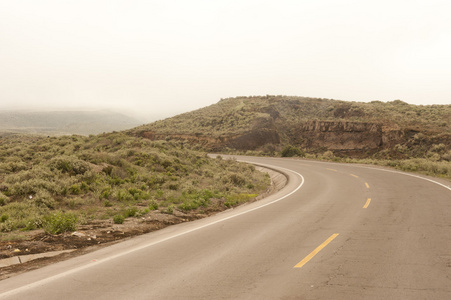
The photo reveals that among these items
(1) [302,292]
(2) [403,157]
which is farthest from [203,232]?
(2) [403,157]

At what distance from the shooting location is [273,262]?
19.1ft

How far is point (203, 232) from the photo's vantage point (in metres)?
8.44

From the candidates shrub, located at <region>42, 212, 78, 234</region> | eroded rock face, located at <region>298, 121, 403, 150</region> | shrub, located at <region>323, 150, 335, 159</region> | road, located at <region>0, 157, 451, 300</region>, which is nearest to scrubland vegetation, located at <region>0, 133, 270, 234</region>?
shrub, located at <region>42, 212, 78, 234</region>

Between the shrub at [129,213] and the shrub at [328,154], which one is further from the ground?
the shrub at [328,154]

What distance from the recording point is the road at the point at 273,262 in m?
4.58

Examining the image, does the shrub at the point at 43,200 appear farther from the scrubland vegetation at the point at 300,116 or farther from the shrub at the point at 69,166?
the scrubland vegetation at the point at 300,116

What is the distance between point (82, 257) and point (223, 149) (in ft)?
131

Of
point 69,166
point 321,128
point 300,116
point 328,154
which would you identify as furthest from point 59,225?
point 300,116

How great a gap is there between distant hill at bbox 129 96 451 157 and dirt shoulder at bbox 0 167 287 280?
33.0 meters

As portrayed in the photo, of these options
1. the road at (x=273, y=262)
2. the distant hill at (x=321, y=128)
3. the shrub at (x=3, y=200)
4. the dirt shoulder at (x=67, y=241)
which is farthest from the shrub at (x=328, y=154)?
the shrub at (x=3, y=200)

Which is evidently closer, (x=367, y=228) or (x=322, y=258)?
(x=322, y=258)

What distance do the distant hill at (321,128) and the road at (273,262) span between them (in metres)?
30.2

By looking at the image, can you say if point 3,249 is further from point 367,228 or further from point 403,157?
point 403,157

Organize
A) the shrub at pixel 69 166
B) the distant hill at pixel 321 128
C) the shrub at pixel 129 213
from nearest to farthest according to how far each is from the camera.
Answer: the shrub at pixel 129 213 < the shrub at pixel 69 166 < the distant hill at pixel 321 128
